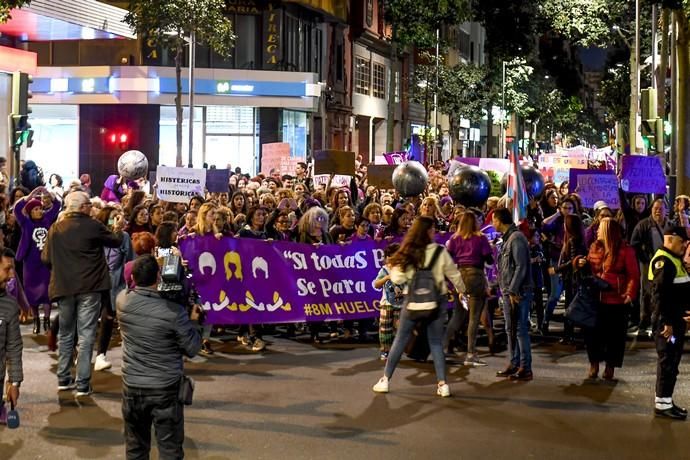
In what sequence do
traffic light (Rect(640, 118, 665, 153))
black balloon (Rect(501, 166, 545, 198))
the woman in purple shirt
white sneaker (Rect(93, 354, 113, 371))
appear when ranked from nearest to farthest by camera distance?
1. white sneaker (Rect(93, 354, 113, 371))
2. the woman in purple shirt
3. black balloon (Rect(501, 166, 545, 198))
4. traffic light (Rect(640, 118, 665, 153))

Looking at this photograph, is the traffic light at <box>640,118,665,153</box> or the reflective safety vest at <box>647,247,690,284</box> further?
the traffic light at <box>640,118,665,153</box>

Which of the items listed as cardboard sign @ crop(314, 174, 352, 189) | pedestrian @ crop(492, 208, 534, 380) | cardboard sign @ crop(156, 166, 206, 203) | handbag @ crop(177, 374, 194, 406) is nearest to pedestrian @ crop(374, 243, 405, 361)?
pedestrian @ crop(492, 208, 534, 380)

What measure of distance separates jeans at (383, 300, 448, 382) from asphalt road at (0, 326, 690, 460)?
0.81 ft

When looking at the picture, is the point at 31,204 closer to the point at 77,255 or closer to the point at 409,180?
the point at 77,255

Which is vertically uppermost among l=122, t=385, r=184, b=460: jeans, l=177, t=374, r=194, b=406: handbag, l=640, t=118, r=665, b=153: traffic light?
l=640, t=118, r=665, b=153: traffic light

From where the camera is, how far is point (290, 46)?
48.6m

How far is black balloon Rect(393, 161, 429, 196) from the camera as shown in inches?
859

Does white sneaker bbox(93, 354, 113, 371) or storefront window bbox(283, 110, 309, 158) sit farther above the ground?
storefront window bbox(283, 110, 309, 158)

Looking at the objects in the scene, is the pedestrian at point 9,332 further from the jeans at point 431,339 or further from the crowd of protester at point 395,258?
the jeans at point 431,339

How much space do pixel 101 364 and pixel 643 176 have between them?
8806mm

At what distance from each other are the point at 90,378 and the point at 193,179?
6.95m

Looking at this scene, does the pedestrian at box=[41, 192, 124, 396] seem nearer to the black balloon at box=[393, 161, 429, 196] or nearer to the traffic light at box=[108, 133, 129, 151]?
the black balloon at box=[393, 161, 429, 196]

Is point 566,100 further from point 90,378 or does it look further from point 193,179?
point 90,378

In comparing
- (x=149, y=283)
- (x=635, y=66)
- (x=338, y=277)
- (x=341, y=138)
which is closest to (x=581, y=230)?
(x=338, y=277)
